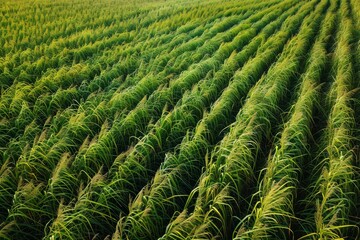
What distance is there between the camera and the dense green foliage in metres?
2.06

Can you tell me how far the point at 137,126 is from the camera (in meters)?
3.27

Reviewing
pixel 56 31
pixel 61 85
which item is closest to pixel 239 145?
pixel 61 85

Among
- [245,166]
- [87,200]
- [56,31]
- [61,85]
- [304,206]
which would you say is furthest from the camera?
[56,31]

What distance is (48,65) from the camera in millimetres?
5129

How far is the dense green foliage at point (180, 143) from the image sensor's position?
2.06m

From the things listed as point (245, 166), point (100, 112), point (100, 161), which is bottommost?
point (245, 166)

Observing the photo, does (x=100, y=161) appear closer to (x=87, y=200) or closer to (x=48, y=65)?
(x=87, y=200)

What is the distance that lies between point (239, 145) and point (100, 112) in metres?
1.63

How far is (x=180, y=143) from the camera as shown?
3076mm

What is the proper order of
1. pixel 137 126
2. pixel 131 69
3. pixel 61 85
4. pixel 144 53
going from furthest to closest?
pixel 144 53 → pixel 131 69 → pixel 61 85 → pixel 137 126

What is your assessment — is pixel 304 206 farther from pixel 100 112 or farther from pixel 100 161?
pixel 100 112

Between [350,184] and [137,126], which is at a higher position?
[137,126]

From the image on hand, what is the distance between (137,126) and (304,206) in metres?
1.77

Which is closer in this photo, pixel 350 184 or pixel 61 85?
pixel 350 184
